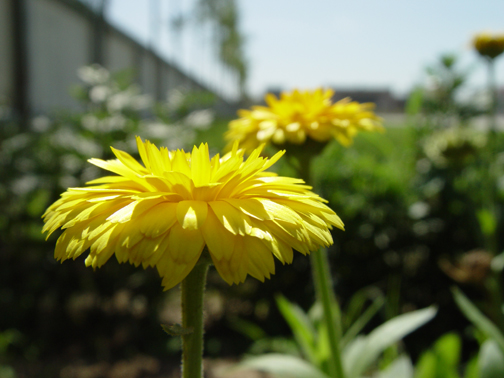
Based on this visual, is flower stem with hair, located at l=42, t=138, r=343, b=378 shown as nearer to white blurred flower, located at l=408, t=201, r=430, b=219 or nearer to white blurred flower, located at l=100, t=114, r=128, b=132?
white blurred flower, located at l=100, t=114, r=128, b=132

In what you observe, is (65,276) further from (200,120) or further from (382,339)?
(382,339)

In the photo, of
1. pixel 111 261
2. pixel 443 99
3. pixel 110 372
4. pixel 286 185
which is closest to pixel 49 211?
pixel 286 185

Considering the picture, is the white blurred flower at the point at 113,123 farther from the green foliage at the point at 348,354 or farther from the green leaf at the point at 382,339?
the green leaf at the point at 382,339

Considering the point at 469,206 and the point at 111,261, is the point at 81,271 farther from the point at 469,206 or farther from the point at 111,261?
the point at 469,206

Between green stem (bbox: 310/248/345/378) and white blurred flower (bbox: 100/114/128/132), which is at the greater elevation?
white blurred flower (bbox: 100/114/128/132)

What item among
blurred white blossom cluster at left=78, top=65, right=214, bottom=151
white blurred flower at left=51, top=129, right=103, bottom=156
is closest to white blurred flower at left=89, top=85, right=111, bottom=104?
blurred white blossom cluster at left=78, top=65, right=214, bottom=151

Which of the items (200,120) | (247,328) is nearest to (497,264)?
(247,328)
